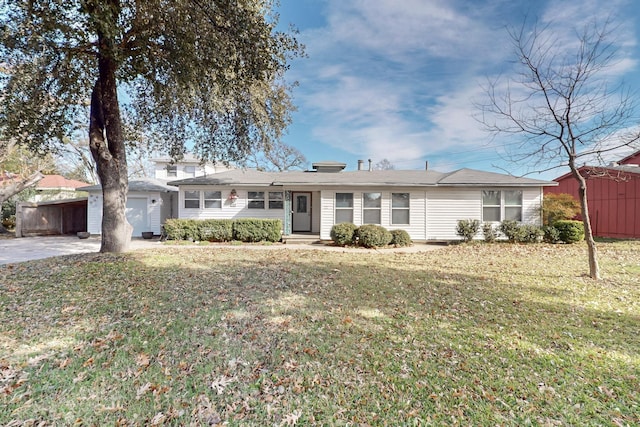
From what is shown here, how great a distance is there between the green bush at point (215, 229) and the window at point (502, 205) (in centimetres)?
1125

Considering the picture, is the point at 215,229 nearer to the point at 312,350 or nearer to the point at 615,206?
the point at 312,350

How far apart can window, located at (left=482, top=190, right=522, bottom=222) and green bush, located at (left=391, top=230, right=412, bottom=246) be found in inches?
152

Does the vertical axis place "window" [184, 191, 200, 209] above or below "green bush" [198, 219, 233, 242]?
above

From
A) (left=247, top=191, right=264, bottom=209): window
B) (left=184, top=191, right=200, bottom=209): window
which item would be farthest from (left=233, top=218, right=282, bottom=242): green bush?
(left=184, top=191, right=200, bottom=209): window

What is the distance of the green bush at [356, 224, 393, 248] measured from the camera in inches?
455

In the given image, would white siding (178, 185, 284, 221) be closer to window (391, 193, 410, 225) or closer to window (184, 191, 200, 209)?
window (184, 191, 200, 209)

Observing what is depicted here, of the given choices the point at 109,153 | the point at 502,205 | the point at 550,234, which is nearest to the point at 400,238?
the point at 502,205

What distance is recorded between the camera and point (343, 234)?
1187cm

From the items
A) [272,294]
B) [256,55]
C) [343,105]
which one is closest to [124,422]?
[272,294]

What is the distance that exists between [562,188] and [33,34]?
23.6m

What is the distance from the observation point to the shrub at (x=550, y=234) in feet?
39.6

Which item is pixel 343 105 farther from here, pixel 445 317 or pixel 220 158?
pixel 445 317

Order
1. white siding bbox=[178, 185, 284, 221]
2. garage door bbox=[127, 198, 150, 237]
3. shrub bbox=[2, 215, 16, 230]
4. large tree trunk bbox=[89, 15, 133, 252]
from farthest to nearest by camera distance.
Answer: shrub bbox=[2, 215, 16, 230] → garage door bbox=[127, 198, 150, 237] → white siding bbox=[178, 185, 284, 221] → large tree trunk bbox=[89, 15, 133, 252]

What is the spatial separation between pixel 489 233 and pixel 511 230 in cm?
81
